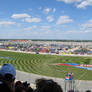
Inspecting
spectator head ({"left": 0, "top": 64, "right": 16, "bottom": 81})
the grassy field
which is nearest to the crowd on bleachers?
spectator head ({"left": 0, "top": 64, "right": 16, "bottom": 81})

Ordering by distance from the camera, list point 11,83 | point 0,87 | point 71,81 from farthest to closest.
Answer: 1. point 71,81
2. point 11,83
3. point 0,87

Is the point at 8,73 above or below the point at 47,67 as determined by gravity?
above

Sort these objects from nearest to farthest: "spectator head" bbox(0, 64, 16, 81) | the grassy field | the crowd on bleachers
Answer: the crowd on bleachers → "spectator head" bbox(0, 64, 16, 81) → the grassy field

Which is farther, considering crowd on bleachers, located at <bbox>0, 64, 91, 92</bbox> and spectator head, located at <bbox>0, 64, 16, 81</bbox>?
spectator head, located at <bbox>0, 64, 16, 81</bbox>

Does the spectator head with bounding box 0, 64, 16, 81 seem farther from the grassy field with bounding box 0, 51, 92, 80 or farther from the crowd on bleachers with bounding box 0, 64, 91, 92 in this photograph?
the grassy field with bounding box 0, 51, 92, 80

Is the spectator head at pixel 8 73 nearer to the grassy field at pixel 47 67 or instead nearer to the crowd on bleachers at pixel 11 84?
the crowd on bleachers at pixel 11 84

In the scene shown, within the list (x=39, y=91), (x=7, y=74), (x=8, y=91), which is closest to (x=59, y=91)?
(x=39, y=91)

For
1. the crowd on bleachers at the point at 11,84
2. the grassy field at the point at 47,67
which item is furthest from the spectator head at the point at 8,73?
the grassy field at the point at 47,67

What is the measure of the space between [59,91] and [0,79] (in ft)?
3.72

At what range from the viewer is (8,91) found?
2.30 meters

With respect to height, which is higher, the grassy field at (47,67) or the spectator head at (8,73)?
the spectator head at (8,73)

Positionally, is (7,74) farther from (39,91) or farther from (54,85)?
(54,85)

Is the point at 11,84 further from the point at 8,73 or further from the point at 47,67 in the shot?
the point at 47,67

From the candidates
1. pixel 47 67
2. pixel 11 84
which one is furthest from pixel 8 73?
pixel 47 67
